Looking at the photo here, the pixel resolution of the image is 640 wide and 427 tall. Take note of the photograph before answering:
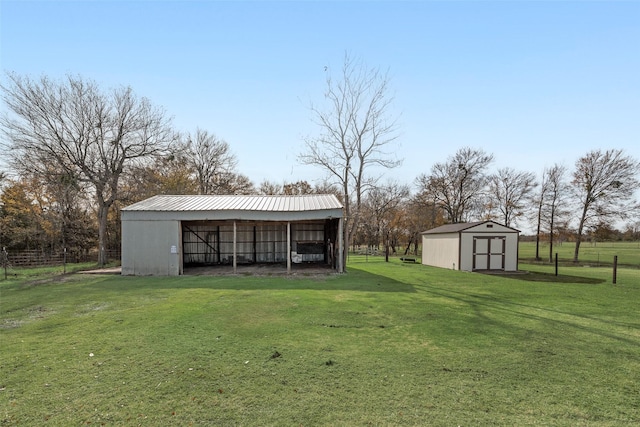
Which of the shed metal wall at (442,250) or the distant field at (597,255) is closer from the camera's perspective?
the shed metal wall at (442,250)

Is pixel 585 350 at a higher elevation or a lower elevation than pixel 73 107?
lower

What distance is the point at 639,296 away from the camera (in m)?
9.80

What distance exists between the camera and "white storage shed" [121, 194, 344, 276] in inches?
572

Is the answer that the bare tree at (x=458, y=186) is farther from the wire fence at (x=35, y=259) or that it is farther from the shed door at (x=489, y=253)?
the wire fence at (x=35, y=259)

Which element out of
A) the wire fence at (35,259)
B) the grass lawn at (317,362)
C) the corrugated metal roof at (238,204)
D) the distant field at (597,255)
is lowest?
the distant field at (597,255)

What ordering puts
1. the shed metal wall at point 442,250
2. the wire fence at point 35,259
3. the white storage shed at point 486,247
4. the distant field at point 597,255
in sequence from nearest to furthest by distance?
the white storage shed at point 486,247
the wire fence at point 35,259
the shed metal wall at point 442,250
the distant field at point 597,255

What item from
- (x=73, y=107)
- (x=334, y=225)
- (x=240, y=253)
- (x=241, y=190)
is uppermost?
(x=73, y=107)

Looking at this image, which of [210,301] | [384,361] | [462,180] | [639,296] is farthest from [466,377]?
[462,180]

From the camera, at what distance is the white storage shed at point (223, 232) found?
1452cm

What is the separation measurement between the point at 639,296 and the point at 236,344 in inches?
469

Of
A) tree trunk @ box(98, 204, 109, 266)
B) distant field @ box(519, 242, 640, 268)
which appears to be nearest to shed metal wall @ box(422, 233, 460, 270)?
distant field @ box(519, 242, 640, 268)

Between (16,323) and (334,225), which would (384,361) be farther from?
(334,225)

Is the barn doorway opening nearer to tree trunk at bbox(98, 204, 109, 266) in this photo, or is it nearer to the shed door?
tree trunk at bbox(98, 204, 109, 266)

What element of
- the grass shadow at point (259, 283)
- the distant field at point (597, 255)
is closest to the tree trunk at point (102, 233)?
the grass shadow at point (259, 283)
